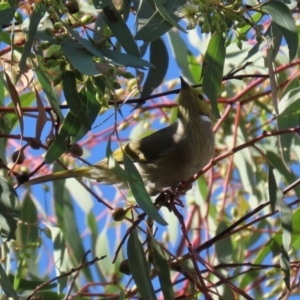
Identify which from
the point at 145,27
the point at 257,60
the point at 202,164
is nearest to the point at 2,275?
the point at 145,27

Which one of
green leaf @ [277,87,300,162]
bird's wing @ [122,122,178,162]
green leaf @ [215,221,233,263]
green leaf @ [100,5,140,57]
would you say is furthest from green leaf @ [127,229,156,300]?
bird's wing @ [122,122,178,162]

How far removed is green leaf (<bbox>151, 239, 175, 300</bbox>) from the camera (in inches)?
95.9

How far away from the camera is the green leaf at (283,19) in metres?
2.10

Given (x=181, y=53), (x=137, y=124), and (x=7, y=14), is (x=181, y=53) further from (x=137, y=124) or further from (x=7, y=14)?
(x=7, y=14)

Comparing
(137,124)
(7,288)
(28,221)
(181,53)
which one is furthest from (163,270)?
(137,124)

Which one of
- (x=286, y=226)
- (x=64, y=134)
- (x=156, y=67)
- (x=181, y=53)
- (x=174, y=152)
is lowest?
(x=286, y=226)

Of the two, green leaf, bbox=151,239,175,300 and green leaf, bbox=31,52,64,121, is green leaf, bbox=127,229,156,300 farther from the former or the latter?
green leaf, bbox=31,52,64,121

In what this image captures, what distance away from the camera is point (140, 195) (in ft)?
7.08

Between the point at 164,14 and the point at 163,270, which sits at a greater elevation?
the point at 164,14

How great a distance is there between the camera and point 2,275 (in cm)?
225

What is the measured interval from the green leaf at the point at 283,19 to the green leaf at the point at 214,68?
0.24 metres

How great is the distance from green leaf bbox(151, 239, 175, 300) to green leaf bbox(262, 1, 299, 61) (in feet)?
2.59

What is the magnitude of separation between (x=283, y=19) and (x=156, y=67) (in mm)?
646

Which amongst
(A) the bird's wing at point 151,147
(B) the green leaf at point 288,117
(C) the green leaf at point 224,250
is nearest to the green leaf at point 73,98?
(B) the green leaf at point 288,117
